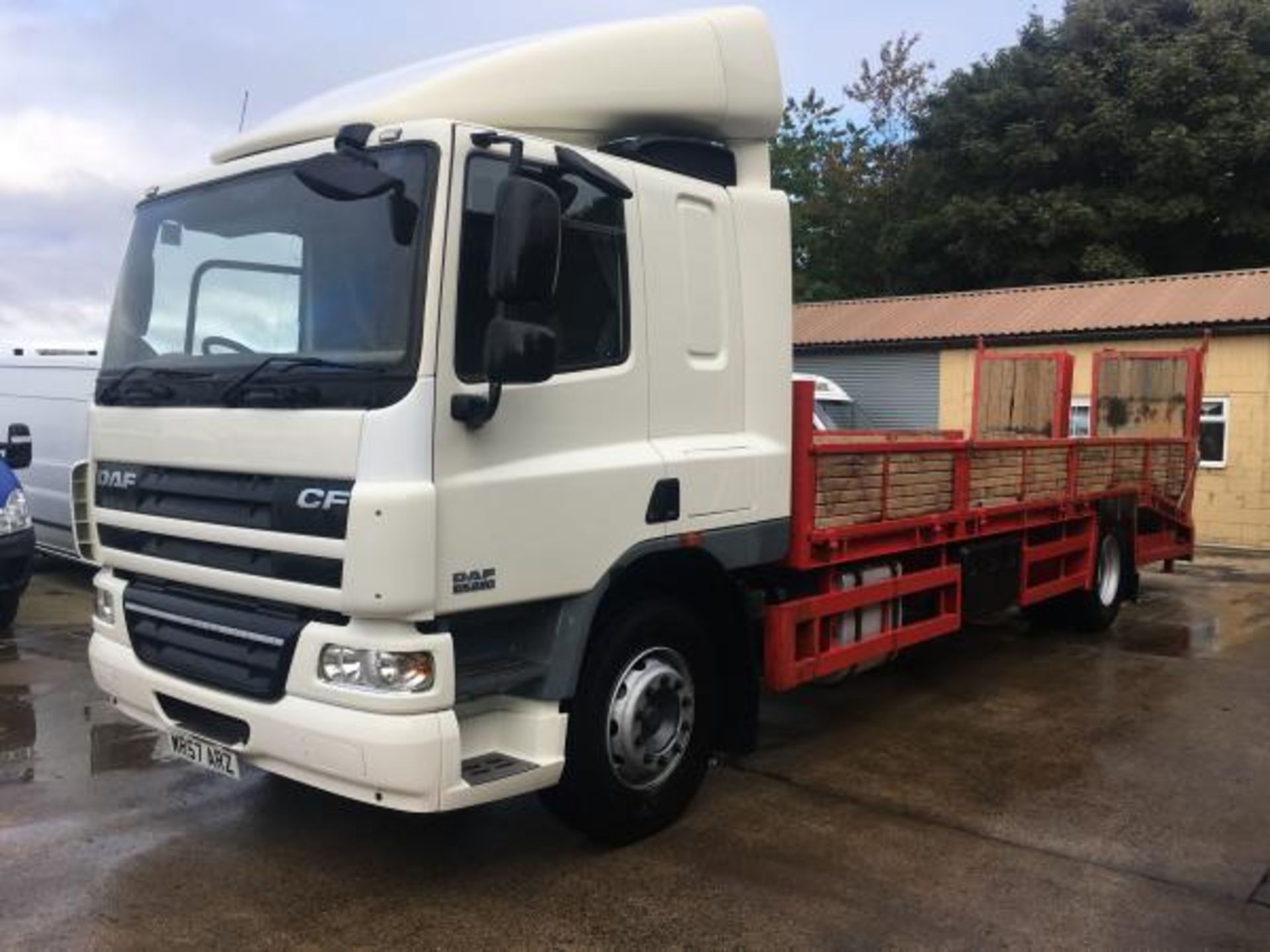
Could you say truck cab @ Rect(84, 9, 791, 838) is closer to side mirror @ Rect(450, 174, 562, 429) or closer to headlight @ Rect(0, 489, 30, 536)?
side mirror @ Rect(450, 174, 562, 429)

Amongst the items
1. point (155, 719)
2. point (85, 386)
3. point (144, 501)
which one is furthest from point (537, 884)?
point (85, 386)

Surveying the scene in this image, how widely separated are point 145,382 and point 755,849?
9.65 ft

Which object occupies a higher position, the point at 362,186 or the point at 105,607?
the point at 362,186

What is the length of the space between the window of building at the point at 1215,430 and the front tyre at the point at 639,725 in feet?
45.3

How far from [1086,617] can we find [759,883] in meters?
5.71

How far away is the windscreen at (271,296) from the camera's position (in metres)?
3.65

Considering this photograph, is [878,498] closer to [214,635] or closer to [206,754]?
[214,635]

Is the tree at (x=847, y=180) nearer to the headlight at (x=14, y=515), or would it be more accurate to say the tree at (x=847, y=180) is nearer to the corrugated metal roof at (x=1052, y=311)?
the corrugated metal roof at (x=1052, y=311)

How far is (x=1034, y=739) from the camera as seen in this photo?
6105 mm

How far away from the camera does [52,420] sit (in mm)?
10852

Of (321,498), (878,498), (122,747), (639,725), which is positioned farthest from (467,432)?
(122,747)

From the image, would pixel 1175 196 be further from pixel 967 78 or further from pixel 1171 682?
pixel 1171 682

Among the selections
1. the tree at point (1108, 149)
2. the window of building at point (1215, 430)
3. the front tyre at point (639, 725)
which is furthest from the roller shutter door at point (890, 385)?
the front tyre at point (639, 725)

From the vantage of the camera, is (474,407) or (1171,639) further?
(1171,639)
